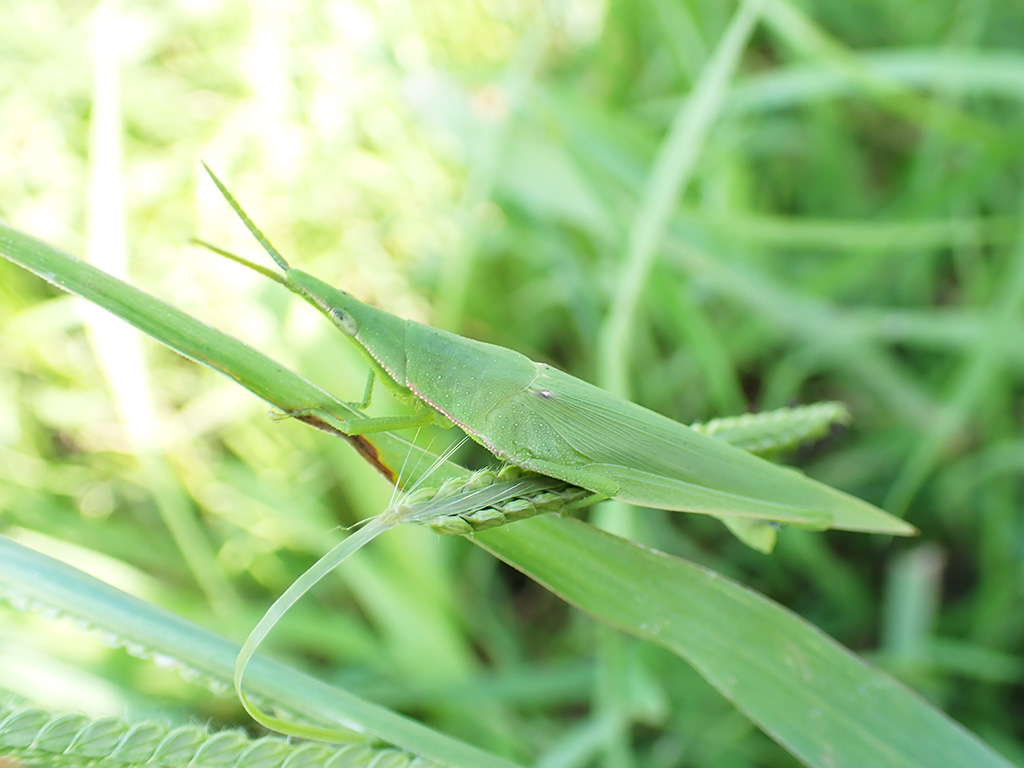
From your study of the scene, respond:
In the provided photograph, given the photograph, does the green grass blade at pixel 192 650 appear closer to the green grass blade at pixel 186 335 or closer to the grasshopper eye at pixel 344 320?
the green grass blade at pixel 186 335

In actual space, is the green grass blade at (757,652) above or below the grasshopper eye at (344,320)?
below

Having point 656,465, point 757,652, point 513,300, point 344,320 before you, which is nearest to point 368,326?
point 344,320

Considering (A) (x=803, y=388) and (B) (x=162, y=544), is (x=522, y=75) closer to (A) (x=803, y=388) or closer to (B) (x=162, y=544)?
(A) (x=803, y=388)

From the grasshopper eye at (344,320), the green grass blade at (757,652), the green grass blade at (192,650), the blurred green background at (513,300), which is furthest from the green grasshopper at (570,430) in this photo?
the blurred green background at (513,300)

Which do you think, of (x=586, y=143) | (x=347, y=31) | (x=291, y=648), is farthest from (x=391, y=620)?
(x=347, y=31)

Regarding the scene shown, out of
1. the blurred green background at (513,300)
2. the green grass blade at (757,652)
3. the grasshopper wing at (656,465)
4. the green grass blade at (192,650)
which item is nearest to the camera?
the green grass blade at (192,650)

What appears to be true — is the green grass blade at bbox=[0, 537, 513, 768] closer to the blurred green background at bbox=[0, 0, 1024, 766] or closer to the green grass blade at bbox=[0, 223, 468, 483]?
the green grass blade at bbox=[0, 223, 468, 483]

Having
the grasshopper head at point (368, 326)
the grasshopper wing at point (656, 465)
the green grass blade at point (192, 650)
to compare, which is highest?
the grasshopper head at point (368, 326)
